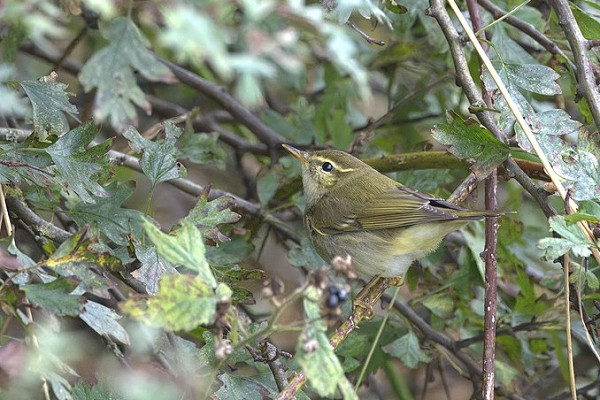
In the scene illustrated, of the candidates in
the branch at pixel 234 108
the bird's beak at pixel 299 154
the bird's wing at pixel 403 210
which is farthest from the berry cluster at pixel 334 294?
the branch at pixel 234 108

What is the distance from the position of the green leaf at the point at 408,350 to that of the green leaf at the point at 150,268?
1.28m

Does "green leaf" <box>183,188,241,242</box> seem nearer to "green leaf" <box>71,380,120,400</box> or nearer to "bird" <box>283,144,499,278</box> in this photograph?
"green leaf" <box>71,380,120,400</box>

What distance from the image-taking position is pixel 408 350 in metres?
3.19

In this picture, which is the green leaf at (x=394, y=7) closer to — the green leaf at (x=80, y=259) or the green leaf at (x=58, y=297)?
the green leaf at (x=80, y=259)

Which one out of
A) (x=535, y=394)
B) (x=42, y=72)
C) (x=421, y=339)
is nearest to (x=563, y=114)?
(x=421, y=339)

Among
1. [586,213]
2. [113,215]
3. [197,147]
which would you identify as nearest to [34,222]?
[113,215]

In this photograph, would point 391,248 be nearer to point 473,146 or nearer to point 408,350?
point 408,350

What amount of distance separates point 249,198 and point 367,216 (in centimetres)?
85

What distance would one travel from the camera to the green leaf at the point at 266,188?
3.38 m

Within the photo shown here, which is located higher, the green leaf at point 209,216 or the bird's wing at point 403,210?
the green leaf at point 209,216

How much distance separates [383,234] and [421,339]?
476 millimetres

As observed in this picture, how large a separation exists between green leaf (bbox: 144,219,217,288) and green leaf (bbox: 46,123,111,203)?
0.68 m

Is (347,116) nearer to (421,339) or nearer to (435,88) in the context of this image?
(435,88)

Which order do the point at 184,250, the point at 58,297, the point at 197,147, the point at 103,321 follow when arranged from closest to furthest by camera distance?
the point at 184,250 < the point at 58,297 < the point at 103,321 < the point at 197,147
